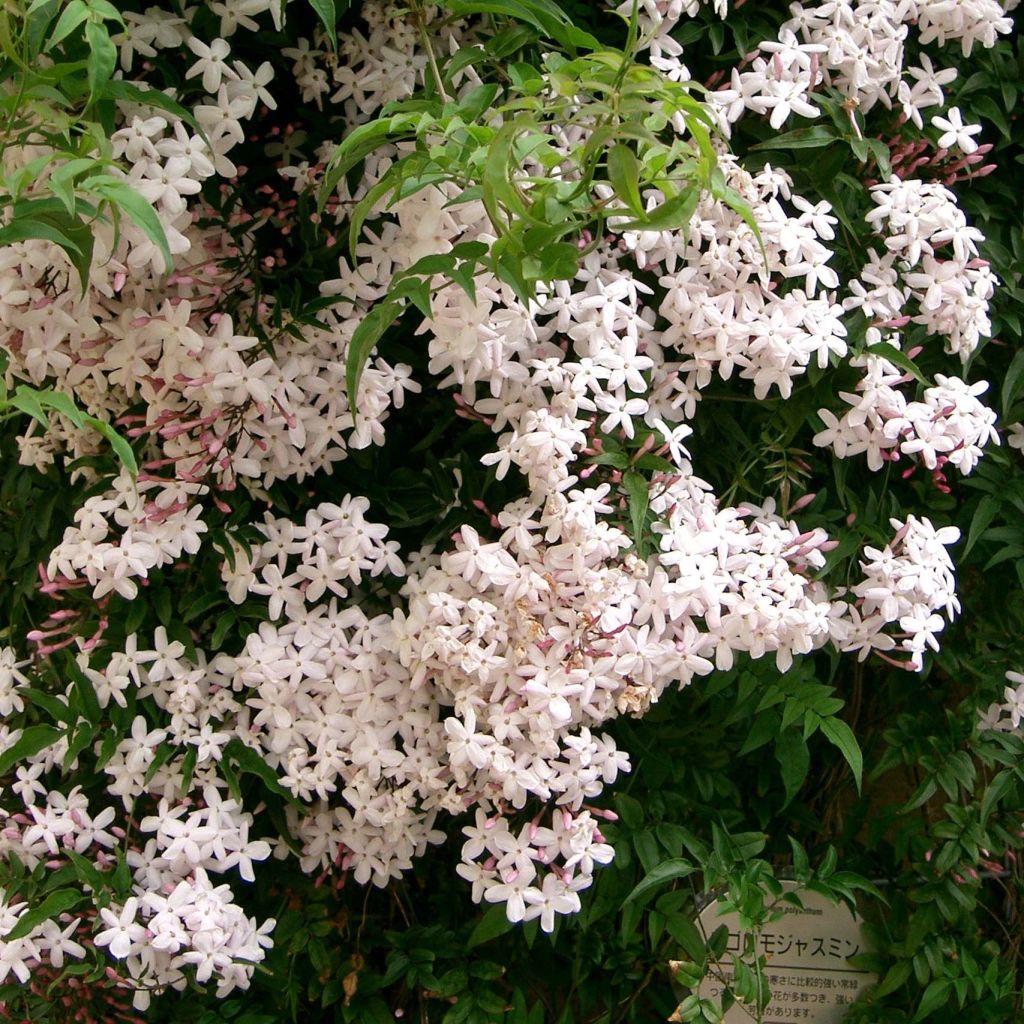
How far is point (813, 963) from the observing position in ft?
6.40

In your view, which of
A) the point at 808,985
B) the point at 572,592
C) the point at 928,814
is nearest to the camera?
the point at 572,592

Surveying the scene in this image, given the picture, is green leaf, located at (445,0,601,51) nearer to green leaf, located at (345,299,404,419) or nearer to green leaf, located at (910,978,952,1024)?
green leaf, located at (345,299,404,419)

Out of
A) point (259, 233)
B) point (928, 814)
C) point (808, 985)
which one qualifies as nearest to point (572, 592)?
point (259, 233)

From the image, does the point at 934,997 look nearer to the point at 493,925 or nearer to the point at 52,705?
the point at 493,925

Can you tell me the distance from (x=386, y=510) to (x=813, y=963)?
1.01 m

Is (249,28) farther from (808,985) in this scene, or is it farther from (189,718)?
(808,985)

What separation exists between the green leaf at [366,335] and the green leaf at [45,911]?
30.4 inches

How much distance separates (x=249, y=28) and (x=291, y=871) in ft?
3.96

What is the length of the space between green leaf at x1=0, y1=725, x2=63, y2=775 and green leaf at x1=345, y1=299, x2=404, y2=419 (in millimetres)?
651

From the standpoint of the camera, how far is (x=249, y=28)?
1.62 metres

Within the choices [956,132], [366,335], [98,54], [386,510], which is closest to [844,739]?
[386,510]

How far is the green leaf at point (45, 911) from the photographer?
5.23 ft

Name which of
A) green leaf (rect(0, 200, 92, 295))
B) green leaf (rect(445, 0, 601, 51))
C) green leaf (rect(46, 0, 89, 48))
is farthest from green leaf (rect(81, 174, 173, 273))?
green leaf (rect(445, 0, 601, 51))

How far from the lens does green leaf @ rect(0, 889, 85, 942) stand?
5.23 ft
